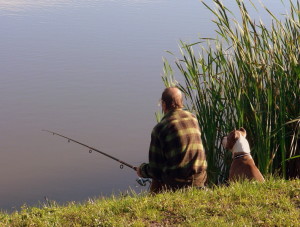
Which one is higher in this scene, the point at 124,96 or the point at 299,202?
the point at 124,96

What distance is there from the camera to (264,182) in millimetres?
5879

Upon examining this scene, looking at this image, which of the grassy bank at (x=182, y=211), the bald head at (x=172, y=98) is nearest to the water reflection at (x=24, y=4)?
the bald head at (x=172, y=98)

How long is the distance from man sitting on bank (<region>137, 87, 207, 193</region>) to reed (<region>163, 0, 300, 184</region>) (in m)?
1.30

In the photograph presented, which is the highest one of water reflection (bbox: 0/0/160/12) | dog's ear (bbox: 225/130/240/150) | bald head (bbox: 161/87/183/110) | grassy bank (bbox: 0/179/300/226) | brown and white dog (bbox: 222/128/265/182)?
water reflection (bbox: 0/0/160/12)

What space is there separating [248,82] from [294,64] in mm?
537

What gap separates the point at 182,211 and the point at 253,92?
241 centimetres

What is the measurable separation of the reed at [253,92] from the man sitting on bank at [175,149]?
1301 millimetres

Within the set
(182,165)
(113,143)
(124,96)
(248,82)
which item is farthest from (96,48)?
(182,165)

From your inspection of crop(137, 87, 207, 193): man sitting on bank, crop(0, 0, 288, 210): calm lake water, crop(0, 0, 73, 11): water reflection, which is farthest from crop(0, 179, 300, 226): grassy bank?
crop(0, 0, 73, 11): water reflection

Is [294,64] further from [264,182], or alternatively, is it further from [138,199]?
[138,199]

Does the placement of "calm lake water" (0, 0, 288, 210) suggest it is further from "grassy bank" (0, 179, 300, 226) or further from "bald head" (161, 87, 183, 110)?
"bald head" (161, 87, 183, 110)

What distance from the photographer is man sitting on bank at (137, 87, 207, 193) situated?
18.7 feet

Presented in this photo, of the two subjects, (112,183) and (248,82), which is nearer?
(248,82)

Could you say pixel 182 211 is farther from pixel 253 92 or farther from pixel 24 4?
pixel 24 4
